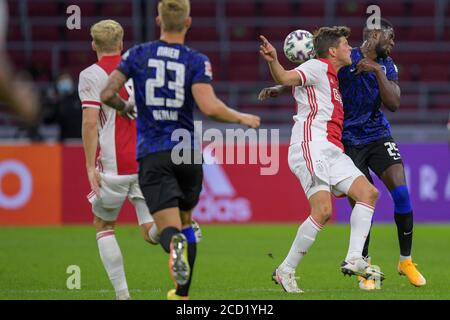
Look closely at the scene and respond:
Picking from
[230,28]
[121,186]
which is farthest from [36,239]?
[230,28]

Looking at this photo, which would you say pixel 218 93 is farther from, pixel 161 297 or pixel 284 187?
pixel 161 297

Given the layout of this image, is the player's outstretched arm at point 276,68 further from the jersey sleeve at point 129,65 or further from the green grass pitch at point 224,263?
the green grass pitch at point 224,263

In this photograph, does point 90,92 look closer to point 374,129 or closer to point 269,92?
point 269,92

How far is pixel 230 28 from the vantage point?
23.5 meters

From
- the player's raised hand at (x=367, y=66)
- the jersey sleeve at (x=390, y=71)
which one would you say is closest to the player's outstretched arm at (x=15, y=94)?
the player's raised hand at (x=367, y=66)

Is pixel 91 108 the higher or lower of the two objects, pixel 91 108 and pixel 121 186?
the higher

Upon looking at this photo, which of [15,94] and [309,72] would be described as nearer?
[15,94]

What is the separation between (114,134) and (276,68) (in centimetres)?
142

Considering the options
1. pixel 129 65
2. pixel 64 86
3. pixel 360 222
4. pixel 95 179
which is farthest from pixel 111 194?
pixel 64 86

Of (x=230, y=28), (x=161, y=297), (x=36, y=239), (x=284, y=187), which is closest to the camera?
(x=161, y=297)

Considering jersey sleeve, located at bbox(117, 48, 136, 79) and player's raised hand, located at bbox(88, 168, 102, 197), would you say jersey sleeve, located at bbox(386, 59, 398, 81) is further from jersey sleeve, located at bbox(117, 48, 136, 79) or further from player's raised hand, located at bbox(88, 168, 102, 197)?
jersey sleeve, located at bbox(117, 48, 136, 79)

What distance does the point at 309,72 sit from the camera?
29.1 feet

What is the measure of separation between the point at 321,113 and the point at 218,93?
515 inches

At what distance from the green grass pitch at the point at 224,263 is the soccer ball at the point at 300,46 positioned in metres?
2.02
